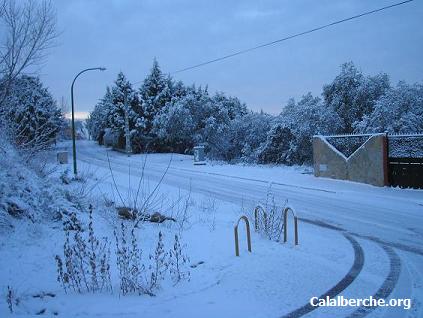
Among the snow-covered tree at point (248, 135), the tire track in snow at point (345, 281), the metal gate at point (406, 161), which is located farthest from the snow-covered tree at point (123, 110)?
the tire track in snow at point (345, 281)

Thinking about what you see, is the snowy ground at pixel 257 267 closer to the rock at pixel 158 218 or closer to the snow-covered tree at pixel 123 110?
the rock at pixel 158 218

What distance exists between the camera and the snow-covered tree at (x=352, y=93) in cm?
3022

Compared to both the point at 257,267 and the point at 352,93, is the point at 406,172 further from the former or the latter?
the point at 352,93

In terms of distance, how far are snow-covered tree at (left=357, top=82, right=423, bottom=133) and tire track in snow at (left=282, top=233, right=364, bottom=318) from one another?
51.6 feet

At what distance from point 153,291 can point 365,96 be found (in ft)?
92.7

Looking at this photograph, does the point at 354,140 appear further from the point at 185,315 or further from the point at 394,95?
the point at 185,315

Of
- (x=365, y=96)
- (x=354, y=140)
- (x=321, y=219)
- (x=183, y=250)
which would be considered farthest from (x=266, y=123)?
(x=183, y=250)

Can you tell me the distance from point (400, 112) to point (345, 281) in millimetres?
19149

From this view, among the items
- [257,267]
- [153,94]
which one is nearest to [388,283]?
[257,267]

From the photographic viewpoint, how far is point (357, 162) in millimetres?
17438

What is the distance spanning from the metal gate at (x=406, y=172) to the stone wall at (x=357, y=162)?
0.92 feet

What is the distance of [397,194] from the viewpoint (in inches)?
565

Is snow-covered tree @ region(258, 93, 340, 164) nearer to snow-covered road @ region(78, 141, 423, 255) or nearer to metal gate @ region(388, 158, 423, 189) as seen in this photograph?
snow-covered road @ region(78, 141, 423, 255)

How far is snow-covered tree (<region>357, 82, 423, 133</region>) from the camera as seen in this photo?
21.6 meters
